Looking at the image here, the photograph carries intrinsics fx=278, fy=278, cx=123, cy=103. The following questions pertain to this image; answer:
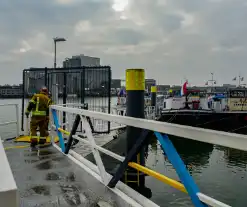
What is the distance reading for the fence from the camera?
380 inches

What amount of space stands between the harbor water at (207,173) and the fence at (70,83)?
2960 mm

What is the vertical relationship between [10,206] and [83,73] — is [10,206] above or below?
below

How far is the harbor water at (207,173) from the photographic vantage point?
8.41 meters

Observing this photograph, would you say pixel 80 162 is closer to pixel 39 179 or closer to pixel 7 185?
pixel 39 179

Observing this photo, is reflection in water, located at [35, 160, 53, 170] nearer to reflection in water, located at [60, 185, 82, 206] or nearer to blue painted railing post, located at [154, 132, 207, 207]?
reflection in water, located at [60, 185, 82, 206]

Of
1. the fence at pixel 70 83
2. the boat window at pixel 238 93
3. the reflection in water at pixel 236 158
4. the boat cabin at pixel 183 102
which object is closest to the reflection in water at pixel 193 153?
the reflection in water at pixel 236 158

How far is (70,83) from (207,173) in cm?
686

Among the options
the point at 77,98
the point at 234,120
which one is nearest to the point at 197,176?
the point at 77,98

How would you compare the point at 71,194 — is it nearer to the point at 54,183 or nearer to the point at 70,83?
the point at 54,183

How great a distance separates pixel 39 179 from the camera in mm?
4508

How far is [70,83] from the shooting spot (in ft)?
33.6

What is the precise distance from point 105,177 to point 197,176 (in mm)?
8143

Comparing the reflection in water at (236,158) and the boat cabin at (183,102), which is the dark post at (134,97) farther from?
the boat cabin at (183,102)

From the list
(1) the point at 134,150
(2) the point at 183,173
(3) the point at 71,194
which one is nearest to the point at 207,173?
(3) the point at 71,194
